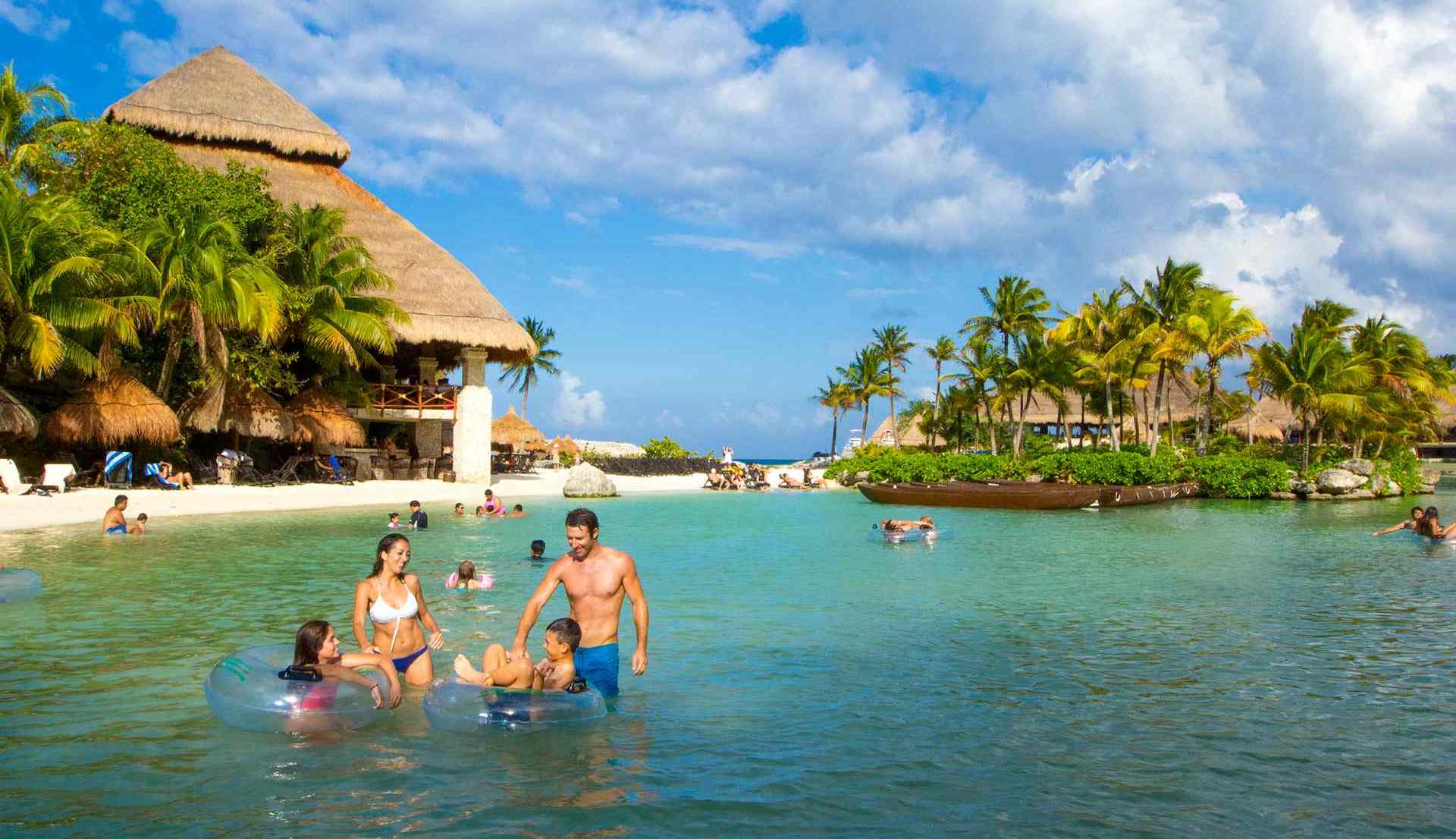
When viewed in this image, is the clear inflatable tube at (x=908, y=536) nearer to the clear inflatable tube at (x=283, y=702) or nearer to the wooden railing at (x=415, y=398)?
the clear inflatable tube at (x=283, y=702)

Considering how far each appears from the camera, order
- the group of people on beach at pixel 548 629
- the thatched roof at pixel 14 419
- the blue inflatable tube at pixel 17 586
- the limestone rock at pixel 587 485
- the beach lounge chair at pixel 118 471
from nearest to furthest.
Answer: the group of people on beach at pixel 548 629, the blue inflatable tube at pixel 17 586, the thatched roof at pixel 14 419, the beach lounge chair at pixel 118 471, the limestone rock at pixel 587 485

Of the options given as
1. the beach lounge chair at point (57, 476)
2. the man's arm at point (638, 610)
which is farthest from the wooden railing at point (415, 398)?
the man's arm at point (638, 610)

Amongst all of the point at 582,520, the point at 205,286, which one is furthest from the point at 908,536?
the point at 205,286

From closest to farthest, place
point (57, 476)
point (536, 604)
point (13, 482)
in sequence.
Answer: point (536, 604) → point (13, 482) → point (57, 476)

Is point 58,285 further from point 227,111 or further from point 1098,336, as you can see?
point 1098,336

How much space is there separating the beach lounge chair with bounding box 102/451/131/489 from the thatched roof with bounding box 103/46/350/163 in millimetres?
13447

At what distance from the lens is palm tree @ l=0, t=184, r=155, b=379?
20.7 m

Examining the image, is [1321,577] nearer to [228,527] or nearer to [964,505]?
[964,505]

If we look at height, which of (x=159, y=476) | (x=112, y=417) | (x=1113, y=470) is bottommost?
(x=159, y=476)

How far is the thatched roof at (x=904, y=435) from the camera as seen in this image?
60237 mm

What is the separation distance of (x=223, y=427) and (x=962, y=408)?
32.6 metres

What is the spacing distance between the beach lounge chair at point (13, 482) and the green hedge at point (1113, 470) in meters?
24.4

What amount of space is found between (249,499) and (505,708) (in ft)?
66.6

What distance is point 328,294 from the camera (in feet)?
91.1
